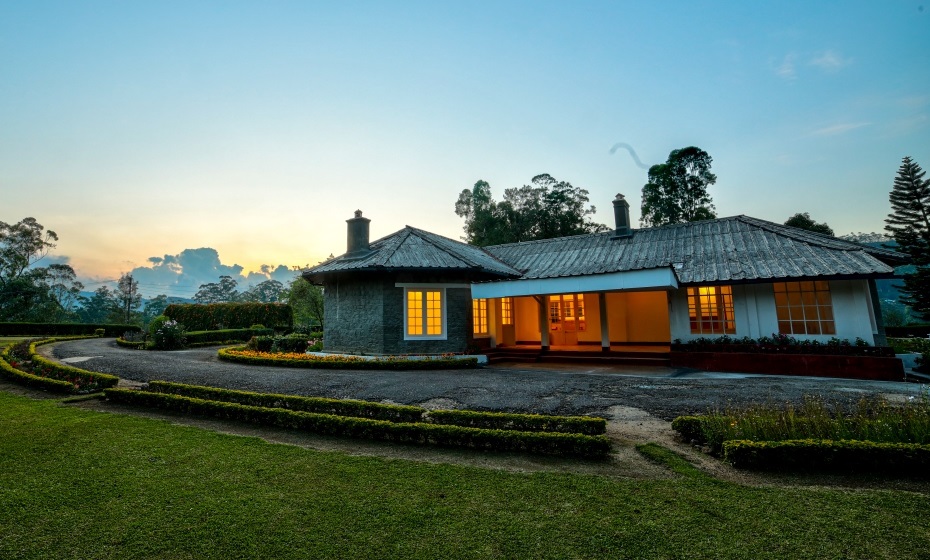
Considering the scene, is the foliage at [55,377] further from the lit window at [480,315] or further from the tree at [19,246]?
the tree at [19,246]

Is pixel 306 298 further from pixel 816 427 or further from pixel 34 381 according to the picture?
pixel 816 427

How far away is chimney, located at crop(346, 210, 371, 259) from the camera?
1452 centimetres

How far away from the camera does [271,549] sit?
8.41ft

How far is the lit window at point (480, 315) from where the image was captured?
14.2m

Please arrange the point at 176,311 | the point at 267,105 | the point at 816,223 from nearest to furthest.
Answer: the point at 267,105 → the point at 816,223 → the point at 176,311

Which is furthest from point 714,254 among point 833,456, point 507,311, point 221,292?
point 221,292

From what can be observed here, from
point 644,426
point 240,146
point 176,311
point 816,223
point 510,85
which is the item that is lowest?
point 644,426

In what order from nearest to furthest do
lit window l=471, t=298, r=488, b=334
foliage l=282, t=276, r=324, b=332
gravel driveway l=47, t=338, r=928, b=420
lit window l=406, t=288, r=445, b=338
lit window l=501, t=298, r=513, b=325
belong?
gravel driveway l=47, t=338, r=928, b=420 < lit window l=406, t=288, r=445, b=338 < lit window l=471, t=298, r=488, b=334 < lit window l=501, t=298, r=513, b=325 < foliage l=282, t=276, r=324, b=332

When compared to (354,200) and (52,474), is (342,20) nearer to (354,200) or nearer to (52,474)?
(354,200)

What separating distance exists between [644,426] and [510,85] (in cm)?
1185

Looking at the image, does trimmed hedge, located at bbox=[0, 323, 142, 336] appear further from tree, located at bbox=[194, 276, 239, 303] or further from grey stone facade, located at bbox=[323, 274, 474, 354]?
tree, located at bbox=[194, 276, 239, 303]

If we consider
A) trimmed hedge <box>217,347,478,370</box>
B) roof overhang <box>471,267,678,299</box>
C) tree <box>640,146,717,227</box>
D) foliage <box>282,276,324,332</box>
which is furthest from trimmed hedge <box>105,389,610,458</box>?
tree <box>640,146,717,227</box>

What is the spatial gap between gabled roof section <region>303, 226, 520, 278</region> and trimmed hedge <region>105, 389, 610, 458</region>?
681 cm

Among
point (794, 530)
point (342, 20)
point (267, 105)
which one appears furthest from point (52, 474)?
point (267, 105)
